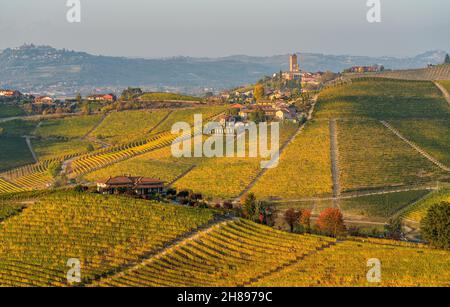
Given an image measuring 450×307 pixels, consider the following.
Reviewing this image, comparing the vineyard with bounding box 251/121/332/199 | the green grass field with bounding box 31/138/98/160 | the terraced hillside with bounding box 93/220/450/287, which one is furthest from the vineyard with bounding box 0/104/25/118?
the terraced hillside with bounding box 93/220/450/287

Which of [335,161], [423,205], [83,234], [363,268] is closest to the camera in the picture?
[363,268]

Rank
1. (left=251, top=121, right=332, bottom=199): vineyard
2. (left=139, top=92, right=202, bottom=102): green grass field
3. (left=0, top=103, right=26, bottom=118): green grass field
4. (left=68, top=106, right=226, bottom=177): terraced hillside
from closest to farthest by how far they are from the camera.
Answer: (left=251, top=121, right=332, bottom=199): vineyard → (left=68, top=106, right=226, bottom=177): terraced hillside → (left=0, top=103, right=26, bottom=118): green grass field → (left=139, top=92, right=202, bottom=102): green grass field

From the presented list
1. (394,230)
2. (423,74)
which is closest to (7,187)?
(394,230)

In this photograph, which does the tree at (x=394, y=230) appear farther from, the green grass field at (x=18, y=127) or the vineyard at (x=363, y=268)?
the green grass field at (x=18, y=127)

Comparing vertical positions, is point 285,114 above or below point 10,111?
below

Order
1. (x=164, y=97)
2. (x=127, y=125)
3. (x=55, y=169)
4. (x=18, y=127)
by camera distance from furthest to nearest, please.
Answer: (x=164, y=97)
(x=18, y=127)
(x=127, y=125)
(x=55, y=169)

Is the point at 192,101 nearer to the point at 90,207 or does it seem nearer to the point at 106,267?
the point at 90,207

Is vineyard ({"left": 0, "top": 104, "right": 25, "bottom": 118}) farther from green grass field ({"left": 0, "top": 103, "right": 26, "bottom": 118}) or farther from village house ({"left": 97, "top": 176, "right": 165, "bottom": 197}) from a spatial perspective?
village house ({"left": 97, "top": 176, "right": 165, "bottom": 197})

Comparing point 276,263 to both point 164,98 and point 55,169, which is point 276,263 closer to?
point 55,169
